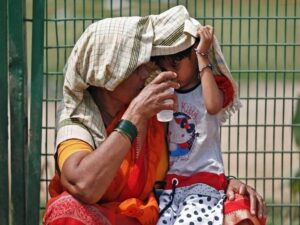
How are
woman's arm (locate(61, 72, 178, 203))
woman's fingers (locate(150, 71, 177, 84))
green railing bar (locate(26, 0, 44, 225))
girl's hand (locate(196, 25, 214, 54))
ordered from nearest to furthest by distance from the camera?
woman's arm (locate(61, 72, 178, 203)), woman's fingers (locate(150, 71, 177, 84)), girl's hand (locate(196, 25, 214, 54)), green railing bar (locate(26, 0, 44, 225))

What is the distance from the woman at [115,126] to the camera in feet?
14.1

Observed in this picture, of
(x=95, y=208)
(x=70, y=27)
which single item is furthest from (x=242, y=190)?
(x=70, y=27)

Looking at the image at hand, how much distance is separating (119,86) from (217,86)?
0.43m

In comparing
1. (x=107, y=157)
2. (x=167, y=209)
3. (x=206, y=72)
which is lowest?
(x=167, y=209)

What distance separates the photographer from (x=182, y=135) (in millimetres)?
4609

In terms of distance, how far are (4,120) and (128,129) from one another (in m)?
0.99

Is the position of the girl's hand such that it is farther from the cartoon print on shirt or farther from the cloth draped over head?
the cartoon print on shirt

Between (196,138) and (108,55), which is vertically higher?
(108,55)

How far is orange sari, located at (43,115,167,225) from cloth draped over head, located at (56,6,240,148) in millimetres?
147

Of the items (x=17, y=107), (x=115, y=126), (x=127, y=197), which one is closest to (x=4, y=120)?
(x=17, y=107)

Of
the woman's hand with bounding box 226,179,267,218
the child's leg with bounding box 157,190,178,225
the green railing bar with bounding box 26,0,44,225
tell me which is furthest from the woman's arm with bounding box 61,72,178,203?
the green railing bar with bounding box 26,0,44,225

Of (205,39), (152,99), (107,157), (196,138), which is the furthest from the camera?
(196,138)

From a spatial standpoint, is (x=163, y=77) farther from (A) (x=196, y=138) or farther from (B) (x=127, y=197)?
(B) (x=127, y=197)

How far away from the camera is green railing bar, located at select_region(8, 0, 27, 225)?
16.4ft
